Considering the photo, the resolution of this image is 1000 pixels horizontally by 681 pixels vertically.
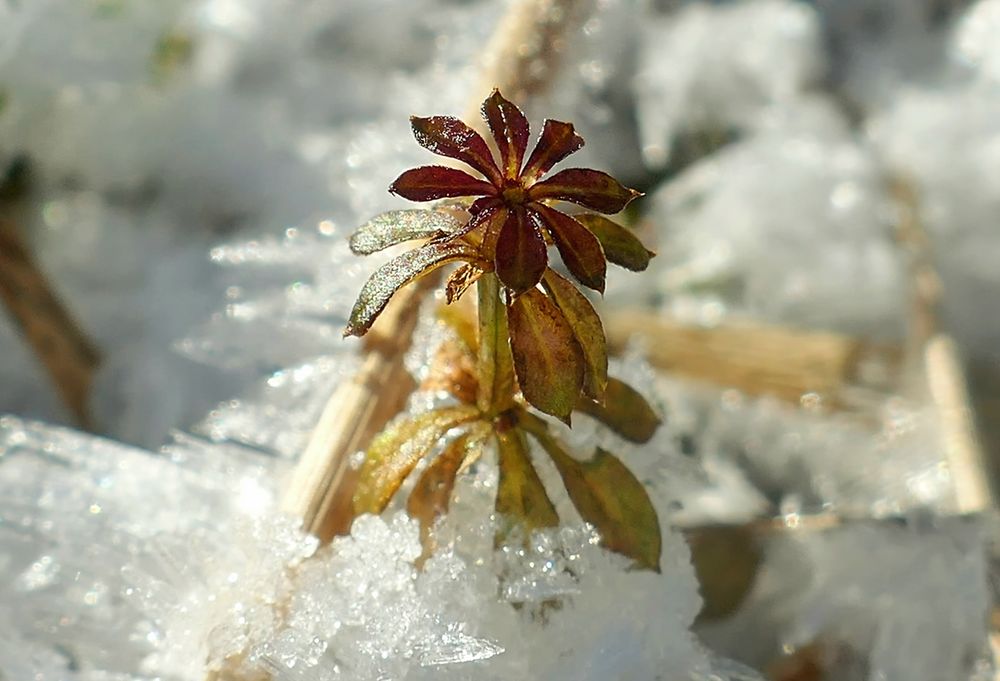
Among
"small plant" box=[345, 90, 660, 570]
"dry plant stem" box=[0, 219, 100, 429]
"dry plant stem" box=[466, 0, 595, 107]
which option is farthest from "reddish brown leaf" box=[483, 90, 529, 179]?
"dry plant stem" box=[0, 219, 100, 429]

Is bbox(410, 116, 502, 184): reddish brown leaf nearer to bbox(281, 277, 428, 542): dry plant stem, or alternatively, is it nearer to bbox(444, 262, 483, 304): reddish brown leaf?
bbox(444, 262, 483, 304): reddish brown leaf

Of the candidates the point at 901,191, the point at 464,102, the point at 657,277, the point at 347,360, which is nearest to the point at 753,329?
the point at 657,277

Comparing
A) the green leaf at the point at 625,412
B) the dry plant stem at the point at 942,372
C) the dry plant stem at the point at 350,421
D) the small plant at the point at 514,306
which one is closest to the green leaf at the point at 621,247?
the small plant at the point at 514,306

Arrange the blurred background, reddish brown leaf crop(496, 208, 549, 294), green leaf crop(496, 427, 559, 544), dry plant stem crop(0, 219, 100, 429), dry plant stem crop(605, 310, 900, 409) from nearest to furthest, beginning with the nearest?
reddish brown leaf crop(496, 208, 549, 294), green leaf crop(496, 427, 559, 544), the blurred background, dry plant stem crop(0, 219, 100, 429), dry plant stem crop(605, 310, 900, 409)

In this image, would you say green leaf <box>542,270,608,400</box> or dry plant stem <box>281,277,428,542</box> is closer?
green leaf <box>542,270,608,400</box>

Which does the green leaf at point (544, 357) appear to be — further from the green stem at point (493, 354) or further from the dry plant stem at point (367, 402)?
the dry plant stem at point (367, 402)

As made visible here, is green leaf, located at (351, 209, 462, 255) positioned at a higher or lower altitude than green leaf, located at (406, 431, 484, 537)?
higher

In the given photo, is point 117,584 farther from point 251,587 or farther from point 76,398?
point 76,398

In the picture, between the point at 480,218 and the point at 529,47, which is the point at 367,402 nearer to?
the point at 480,218
